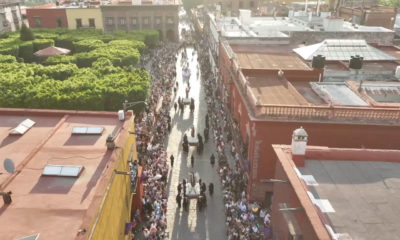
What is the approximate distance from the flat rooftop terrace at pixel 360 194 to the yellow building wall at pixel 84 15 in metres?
53.7

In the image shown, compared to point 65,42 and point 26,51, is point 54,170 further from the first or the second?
point 65,42

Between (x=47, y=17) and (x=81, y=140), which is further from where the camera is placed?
(x=47, y=17)

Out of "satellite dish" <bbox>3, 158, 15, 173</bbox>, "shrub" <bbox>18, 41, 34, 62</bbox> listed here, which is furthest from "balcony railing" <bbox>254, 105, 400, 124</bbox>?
"shrub" <bbox>18, 41, 34, 62</bbox>

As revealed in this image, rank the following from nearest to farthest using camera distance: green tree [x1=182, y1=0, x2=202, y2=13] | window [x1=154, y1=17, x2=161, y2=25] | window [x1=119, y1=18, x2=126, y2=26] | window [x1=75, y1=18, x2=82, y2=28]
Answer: window [x1=75, y1=18, x2=82, y2=28] → window [x1=119, y1=18, x2=126, y2=26] → window [x1=154, y1=17, x2=161, y2=25] → green tree [x1=182, y1=0, x2=202, y2=13]

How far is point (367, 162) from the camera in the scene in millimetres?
11453

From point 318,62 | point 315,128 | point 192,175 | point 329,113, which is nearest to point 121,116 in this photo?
point 192,175

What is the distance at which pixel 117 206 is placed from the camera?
12812mm

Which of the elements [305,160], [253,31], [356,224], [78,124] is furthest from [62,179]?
[253,31]

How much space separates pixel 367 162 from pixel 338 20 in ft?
85.6

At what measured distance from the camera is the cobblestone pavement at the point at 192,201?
1645cm

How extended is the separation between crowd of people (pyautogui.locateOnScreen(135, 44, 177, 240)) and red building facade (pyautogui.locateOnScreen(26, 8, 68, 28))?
2971 centimetres

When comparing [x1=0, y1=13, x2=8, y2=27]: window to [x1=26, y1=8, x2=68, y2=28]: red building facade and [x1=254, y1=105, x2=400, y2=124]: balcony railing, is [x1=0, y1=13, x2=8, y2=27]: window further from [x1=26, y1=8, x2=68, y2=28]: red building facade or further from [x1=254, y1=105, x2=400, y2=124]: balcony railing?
[x1=254, y1=105, x2=400, y2=124]: balcony railing

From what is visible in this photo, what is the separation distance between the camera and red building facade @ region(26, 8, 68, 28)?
5706 centimetres

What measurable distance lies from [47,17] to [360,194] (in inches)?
2321
